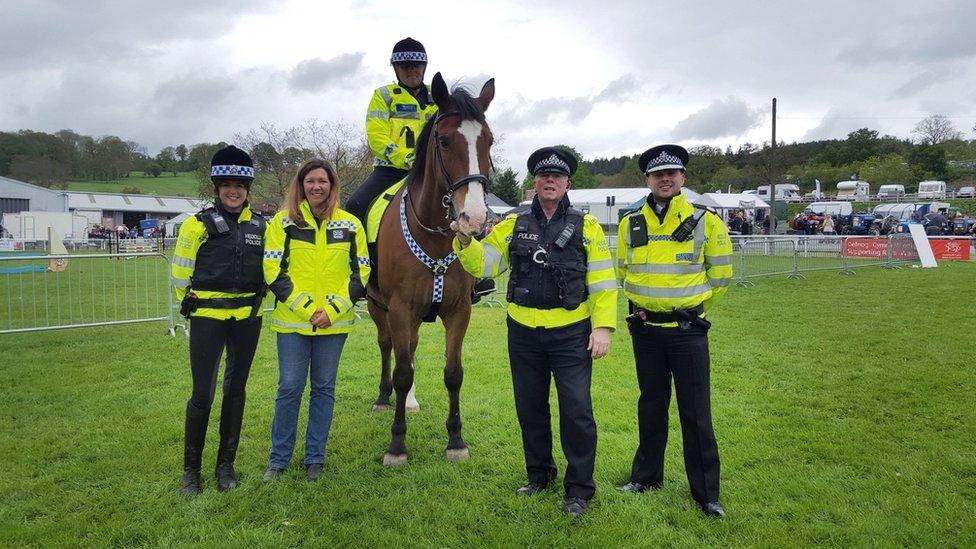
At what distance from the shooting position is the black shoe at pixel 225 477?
428 centimetres

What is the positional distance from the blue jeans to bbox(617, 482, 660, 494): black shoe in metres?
2.21

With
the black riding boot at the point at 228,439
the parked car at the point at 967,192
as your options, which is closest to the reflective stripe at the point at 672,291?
the black riding boot at the point at 228,439

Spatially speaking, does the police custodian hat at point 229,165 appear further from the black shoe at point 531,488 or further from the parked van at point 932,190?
the parked van at point 932,190

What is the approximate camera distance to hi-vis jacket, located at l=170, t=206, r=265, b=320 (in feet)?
13.0

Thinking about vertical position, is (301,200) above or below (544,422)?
above

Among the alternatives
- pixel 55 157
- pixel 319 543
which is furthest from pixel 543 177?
pixel 55 157

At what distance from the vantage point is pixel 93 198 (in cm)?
6919

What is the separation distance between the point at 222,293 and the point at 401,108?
2.49m

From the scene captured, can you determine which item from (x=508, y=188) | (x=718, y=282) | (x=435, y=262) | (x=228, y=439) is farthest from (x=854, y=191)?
(x=228, y=439)

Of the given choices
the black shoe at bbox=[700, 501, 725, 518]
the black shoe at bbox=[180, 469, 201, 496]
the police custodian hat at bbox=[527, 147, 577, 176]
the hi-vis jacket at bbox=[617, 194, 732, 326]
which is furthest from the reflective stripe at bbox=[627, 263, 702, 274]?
the black shoe at bbox=[180, 469, 201, 496]

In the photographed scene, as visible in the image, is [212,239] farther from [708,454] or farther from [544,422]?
[708,454]

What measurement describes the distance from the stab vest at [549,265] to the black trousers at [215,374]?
74.8 inches

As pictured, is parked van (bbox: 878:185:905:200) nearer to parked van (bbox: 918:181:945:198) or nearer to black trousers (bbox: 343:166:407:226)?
parked van (bbox: 918:181:945:198)

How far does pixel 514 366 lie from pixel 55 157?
96.7 metres
